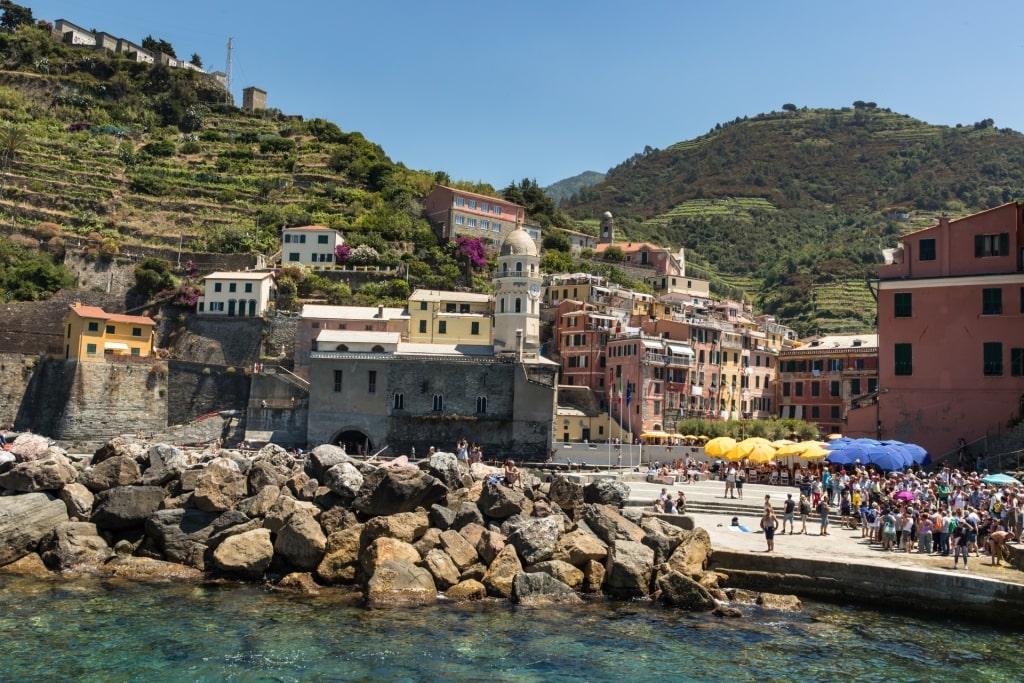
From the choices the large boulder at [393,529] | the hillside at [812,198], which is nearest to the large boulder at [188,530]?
the large boulder at [393,529]

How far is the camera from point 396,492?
22531mm

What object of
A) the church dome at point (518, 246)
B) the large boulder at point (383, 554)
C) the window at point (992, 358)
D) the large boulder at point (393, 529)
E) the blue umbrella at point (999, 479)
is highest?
the church dome at point (518, 246)

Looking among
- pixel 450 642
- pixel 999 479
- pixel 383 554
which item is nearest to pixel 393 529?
pixel 383 554

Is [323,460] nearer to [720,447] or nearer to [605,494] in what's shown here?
[605,494]

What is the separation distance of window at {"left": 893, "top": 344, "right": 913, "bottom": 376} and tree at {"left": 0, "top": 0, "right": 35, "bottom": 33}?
105 metres

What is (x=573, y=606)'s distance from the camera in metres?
19.3

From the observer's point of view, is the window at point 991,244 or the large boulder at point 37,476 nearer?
the large boulder at point 37,476

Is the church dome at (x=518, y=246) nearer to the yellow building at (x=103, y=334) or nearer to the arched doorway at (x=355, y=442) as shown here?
the arched doorway at (x=355, y=442)

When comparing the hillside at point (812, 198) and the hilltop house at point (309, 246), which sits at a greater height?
the hillside at point (812, 198)

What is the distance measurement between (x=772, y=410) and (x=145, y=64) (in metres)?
76.8

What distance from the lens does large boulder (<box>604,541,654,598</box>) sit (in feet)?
66.1

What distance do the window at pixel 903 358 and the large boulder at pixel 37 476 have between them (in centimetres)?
2872

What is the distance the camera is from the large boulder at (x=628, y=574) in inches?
793

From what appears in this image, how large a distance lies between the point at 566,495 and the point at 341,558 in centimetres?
639
